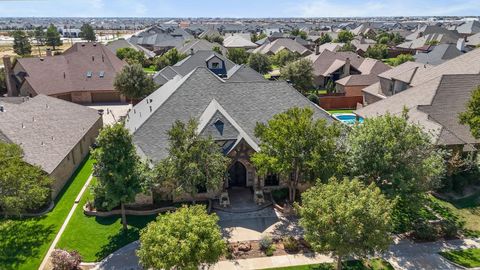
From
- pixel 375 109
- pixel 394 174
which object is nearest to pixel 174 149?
pixel 394 174

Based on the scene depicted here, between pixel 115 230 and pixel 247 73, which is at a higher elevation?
pixel 247 73

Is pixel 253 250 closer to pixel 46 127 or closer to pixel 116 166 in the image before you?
pixel 116 166

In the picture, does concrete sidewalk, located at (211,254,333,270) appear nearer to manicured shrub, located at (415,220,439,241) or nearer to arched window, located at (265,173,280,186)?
manicured shrub, located at (415,220,439,241)

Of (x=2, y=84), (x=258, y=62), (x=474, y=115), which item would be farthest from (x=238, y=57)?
(x=474, y=115)

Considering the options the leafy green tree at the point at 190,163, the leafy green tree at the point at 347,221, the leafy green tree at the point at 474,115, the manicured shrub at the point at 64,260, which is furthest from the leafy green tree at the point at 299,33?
the manicured shrub at the point at 64,260

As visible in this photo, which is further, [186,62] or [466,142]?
[186,62]

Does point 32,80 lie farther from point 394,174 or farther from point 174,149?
point 394,174

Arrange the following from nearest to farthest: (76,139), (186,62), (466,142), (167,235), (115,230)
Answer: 1. (167,235)
2. (115,230)
3. (466,142)
4. (76,139)
5. (186,62)
